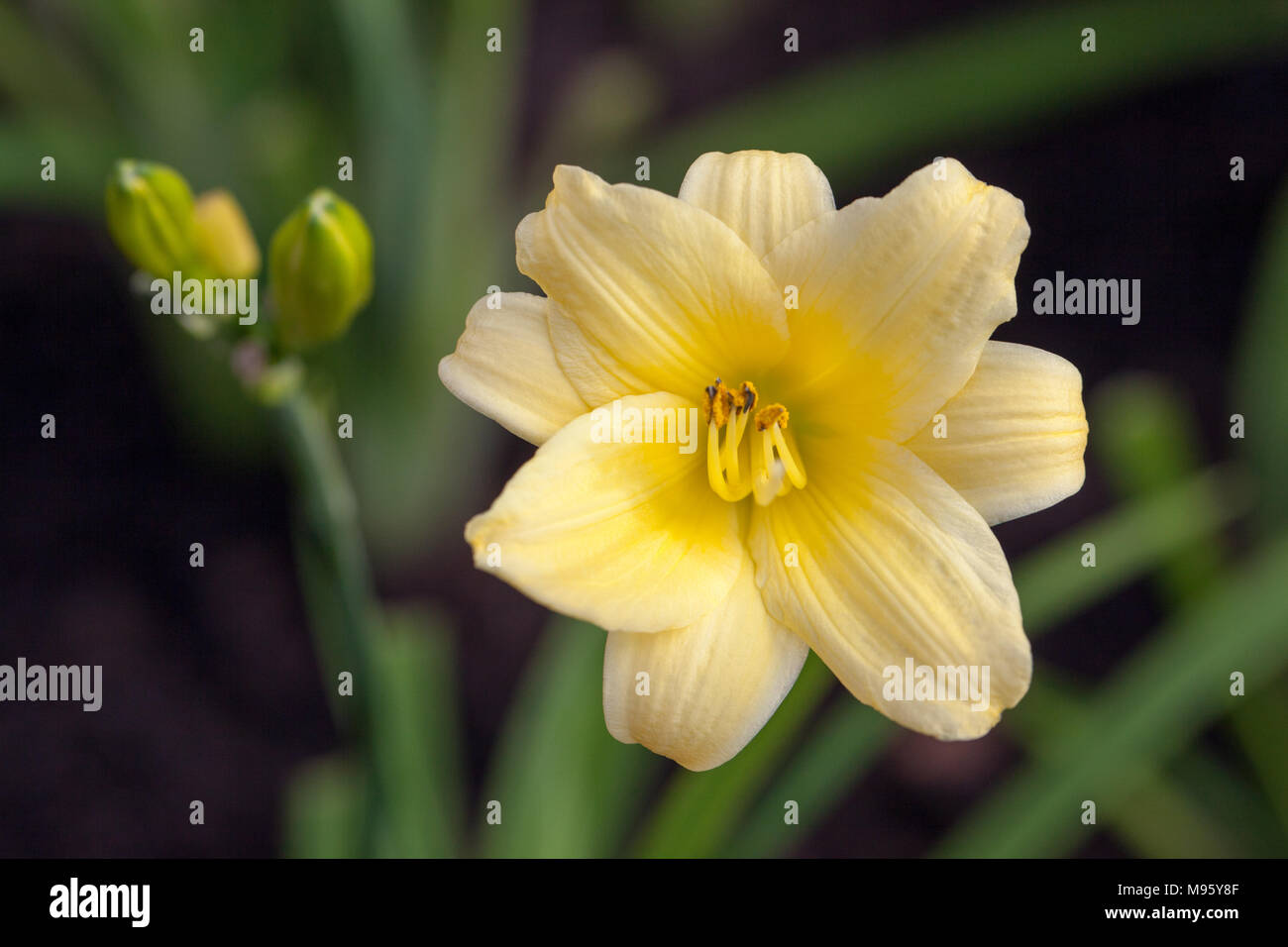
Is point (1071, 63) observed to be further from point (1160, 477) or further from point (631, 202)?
point (631, 202)

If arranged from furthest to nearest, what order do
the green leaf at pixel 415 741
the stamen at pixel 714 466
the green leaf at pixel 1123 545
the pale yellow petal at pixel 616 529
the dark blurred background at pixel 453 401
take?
the dark blurred background at pixel 453 401 < the green leaf at pixel 1123 545 < the green leaf at pixel 415 741 < the stamen at pixel 714 466 < the pale yellow petal at pixel 616 529

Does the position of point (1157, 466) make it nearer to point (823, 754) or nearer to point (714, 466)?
point (823, 754)

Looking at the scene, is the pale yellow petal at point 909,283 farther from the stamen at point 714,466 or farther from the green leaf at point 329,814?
the green leaf at point 329,814

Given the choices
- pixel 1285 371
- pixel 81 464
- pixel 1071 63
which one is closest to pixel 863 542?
pixel 1285 371

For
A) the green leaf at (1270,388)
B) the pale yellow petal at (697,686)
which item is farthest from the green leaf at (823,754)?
the green leaf at (1270,388)

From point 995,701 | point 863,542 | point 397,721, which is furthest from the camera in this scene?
point 397,721

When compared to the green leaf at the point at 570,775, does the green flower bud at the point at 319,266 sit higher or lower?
higher
